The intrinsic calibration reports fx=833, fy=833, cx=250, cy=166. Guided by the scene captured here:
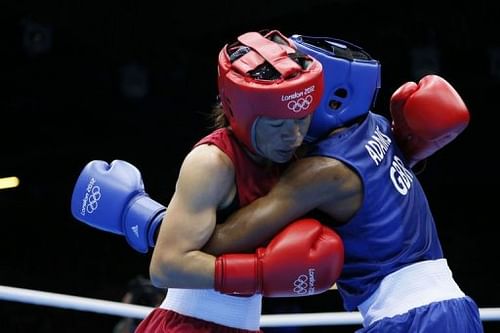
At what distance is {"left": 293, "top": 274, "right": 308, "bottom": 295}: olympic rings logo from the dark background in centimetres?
425

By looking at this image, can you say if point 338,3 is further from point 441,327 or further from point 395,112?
point 441,327

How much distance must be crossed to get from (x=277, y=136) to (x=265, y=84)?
11cm

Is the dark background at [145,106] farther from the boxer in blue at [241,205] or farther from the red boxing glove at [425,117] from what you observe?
the boxer in blue at [241,205]

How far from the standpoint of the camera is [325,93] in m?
1.88

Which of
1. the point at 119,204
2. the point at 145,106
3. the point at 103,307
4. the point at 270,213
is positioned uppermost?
the point at 270,213

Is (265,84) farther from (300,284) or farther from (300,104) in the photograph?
(300,284)

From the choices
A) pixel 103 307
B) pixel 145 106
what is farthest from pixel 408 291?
pixel 145 106

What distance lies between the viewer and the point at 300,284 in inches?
67.5

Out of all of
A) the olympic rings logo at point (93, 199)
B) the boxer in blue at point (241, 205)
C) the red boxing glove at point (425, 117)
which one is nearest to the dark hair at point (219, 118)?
the boxer in blue at point (241, 205)

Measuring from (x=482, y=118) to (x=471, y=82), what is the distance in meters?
0.51

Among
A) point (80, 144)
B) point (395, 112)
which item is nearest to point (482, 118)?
point (80, 144)

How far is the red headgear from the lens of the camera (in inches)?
66.4

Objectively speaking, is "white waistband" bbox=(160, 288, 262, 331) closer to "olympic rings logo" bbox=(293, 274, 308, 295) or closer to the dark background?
"olympic rings logo" bbox=(293, 274, 308, 295)

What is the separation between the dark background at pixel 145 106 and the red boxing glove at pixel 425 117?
3.80 m
